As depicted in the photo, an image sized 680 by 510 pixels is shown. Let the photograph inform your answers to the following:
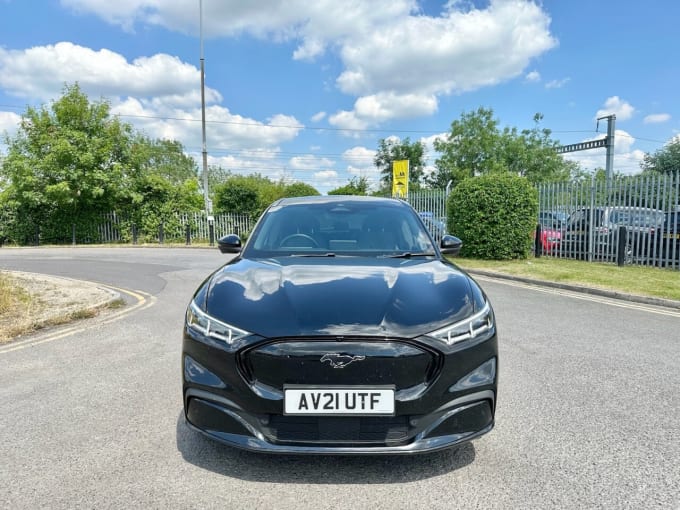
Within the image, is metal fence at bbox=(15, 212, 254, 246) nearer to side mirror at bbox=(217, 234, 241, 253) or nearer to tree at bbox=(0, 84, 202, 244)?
tree at bbox=(0, 84, 202, 244)

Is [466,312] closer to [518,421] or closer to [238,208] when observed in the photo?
[518,421]

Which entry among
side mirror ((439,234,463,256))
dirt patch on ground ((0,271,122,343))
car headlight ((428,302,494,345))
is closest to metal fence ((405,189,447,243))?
dirt patch on ground ((0,271,122,343))

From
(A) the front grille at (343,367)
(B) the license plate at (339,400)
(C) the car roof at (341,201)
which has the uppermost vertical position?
(C) the car roof at (341,201)

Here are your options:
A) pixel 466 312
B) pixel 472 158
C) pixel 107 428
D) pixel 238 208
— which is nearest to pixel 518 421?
pixel 466 312

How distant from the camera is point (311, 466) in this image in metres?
2.53

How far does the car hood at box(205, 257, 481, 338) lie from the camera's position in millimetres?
2256

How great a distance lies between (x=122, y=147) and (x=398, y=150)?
25.6 meters

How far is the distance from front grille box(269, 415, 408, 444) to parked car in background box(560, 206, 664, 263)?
12.2m

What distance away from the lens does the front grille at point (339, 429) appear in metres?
2.18

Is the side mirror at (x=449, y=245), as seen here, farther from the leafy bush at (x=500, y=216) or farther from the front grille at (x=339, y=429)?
the leafy bush at (x=500, y=216)

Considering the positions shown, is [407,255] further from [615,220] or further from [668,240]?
[615,220]

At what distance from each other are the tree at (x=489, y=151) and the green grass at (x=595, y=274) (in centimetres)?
2441

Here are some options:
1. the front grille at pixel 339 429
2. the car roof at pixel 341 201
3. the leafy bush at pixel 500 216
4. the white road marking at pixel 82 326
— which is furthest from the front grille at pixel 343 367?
the leafy bush at pixel 500 216

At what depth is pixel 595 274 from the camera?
10.2 meters
